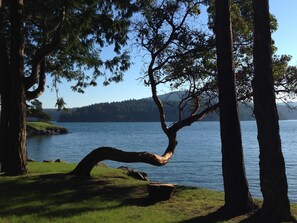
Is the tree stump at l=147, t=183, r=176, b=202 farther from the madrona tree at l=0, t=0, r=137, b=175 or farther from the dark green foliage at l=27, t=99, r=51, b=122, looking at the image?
the dark green foliage at l=27, t=99, r=51, b=122

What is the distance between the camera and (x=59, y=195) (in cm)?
1309

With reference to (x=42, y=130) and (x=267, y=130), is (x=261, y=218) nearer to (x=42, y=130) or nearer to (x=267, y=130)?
(x=267, y=130)

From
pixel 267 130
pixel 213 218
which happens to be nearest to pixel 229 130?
pixel 267 130

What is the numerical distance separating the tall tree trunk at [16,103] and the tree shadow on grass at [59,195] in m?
1.11

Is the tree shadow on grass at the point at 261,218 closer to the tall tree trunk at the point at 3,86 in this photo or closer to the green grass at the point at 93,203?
the green grass at the point at 93,203

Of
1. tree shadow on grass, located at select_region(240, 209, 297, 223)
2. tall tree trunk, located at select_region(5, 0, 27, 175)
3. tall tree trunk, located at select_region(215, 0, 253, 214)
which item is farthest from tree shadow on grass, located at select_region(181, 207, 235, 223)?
tall tree trunk, located at select_region(5, 0, 27, 175)

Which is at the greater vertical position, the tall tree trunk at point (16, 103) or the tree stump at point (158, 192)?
the tall tree trunk at point (16, 103)

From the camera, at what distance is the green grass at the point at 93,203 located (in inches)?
412

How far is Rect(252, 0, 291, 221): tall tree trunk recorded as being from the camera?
1002 centimetres

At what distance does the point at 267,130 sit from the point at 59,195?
679 cm

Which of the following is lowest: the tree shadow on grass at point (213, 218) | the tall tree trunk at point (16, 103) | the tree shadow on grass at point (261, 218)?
the tree shadow on grass at point (213, 218)

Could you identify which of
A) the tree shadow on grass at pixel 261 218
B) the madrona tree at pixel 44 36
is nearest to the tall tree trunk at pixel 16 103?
the madrona tree at pixel 44 36

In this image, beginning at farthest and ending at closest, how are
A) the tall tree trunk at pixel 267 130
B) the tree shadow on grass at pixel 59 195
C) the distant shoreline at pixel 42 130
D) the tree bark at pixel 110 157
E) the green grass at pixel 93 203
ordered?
the distant shoreline at pixel 42 130 < the tree bark at pixel 110 157 < the tree shadow on grass at pixel 59 195 < the green grass at pixel 93 203 < the tall tree trunk at pixel 267 130

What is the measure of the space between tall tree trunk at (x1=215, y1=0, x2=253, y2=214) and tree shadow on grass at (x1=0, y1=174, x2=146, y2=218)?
332 cm
